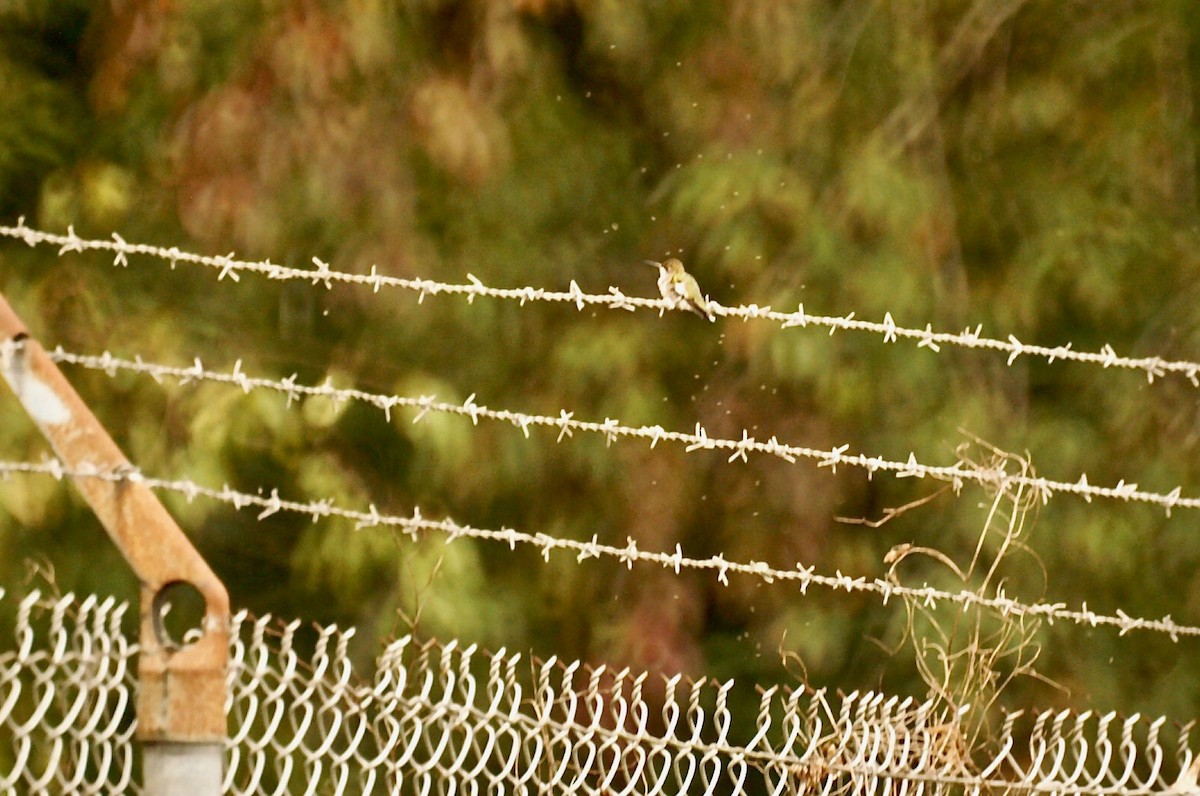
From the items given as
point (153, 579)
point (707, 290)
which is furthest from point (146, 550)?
point (707, 290)

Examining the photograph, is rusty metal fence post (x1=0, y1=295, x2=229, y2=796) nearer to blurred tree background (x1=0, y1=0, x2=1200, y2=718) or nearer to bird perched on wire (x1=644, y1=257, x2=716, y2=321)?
bird perched on wire (x1=644, y1=257, x2=716, y2=321)

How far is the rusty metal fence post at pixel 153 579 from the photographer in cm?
185

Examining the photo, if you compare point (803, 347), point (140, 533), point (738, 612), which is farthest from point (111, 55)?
point (140, 533)

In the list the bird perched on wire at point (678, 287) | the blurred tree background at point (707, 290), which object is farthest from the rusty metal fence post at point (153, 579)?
the blurred tree background at point (707, 290)

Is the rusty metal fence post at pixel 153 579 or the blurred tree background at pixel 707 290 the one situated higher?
the blurred tree background at pixel 707 290

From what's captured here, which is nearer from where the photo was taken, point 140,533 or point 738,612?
point 140,533

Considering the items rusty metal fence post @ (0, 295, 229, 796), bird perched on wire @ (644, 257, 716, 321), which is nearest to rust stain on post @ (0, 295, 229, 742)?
rusty metal fence post @ (0, 295, 229, 796)

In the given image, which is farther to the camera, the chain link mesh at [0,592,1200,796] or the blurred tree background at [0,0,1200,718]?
the blurred tree background at [0,0,1200,718]

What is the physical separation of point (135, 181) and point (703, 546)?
225 centimetres

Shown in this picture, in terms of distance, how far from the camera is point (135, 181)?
5.20m

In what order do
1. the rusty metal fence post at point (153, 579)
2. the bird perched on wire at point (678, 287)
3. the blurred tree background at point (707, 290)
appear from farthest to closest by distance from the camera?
1. the blurred tree background at point (707, 290)
2. the bird perched on wire at point (678, 287)
3. the rusty metal fence post at point (153, 579)

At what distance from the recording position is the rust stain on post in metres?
1.85

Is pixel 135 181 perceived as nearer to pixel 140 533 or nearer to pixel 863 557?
pixel 863 557

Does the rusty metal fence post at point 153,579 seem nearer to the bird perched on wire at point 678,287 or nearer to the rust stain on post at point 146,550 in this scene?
the rust stain on post at point 146,550
